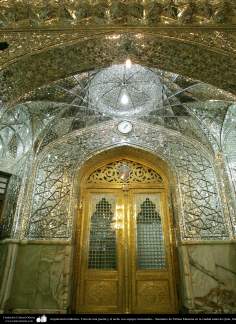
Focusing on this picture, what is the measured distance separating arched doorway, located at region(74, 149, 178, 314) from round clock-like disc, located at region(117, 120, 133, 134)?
0.60 metres

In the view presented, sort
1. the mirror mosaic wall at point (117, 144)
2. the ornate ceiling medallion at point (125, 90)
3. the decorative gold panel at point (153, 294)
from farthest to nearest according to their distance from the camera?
1. the ornate ceiling medallion at point (125, 90)
2. the mirror mosaic wall at point (117, 144)
3. the decorative gold panel at point (153, 294)

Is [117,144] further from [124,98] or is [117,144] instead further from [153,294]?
[153,294]

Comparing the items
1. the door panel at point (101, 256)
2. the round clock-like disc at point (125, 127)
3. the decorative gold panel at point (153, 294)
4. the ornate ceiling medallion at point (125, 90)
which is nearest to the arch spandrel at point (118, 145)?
the round clock-like disc at point (125, 127)

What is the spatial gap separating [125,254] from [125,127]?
3.25m

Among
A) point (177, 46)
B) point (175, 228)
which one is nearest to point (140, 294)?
point (175, 228)

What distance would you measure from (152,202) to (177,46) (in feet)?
13.1

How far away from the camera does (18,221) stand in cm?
608

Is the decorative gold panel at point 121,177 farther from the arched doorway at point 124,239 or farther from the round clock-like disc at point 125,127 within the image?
the round clock-like disc at point 125,127

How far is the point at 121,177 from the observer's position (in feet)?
24.7

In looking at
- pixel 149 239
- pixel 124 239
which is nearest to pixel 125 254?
pixel 124 239

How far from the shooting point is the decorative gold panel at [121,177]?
294 inches

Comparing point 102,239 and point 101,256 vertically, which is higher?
point 102,239

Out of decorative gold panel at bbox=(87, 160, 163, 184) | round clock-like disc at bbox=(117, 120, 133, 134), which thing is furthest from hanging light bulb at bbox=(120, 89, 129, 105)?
decorative gold panel at bbox=(87, 160, 163, 184)

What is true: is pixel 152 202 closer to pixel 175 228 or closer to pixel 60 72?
pixel 175 228
